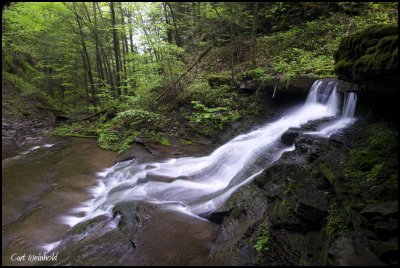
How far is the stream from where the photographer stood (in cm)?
518

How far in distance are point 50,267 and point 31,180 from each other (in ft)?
14.3

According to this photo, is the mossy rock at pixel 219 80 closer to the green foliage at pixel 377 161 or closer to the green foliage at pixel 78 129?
the green foliage at pixel 78 129

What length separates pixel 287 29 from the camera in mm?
14312

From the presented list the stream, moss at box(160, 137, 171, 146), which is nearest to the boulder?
the stream

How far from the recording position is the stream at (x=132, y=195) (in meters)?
5.18

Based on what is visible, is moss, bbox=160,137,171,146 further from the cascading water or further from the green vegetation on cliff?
the cascading water

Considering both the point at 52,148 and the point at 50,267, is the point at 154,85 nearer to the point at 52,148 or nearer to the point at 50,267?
the point at 52,148

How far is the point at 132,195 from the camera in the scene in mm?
7301

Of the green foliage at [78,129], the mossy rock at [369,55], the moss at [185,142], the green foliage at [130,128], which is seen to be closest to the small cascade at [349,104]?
the mossy rock at [369,55]

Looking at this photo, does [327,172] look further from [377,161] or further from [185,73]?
[185,73]

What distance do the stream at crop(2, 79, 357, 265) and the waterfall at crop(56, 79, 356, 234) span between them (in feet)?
0.09

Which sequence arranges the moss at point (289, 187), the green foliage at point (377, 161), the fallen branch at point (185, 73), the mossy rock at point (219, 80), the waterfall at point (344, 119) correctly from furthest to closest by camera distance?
1. the fallen branch at point (185, 73)
2. the mossy rock at point (219, 80)
3. the waterfall at point (344, 119)
4. the moss at point (289, 187)
5. the green foliage at point (377, 161)

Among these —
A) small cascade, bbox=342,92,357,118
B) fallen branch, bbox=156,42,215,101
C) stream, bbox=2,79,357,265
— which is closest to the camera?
stream, bbox=2,79,357,265

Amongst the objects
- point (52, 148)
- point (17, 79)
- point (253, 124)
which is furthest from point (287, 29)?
point (17, 79)
